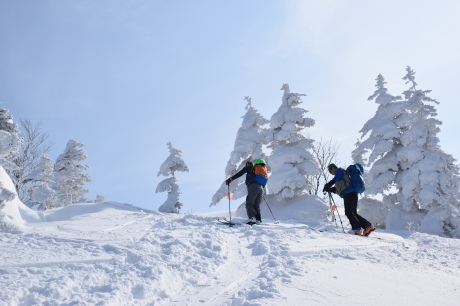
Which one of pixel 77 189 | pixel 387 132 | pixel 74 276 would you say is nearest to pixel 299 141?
pixel 387 132

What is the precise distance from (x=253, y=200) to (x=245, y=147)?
1111 cm

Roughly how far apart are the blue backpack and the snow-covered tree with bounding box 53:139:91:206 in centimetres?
2546

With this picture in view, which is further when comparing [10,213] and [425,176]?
[425,176]

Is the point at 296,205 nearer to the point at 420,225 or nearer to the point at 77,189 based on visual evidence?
the point at 420,225

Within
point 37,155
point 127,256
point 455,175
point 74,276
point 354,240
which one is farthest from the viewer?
point 37,155

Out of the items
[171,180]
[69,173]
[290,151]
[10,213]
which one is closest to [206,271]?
[10,213]

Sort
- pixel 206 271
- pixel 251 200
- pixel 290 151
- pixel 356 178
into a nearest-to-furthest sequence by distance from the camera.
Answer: pixel 206 271
pixel 251 200
pixel 356 178
pixel 290 151

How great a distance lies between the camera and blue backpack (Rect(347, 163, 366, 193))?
9.96 meters

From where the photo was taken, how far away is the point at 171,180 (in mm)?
24016

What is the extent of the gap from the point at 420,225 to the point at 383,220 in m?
2.95

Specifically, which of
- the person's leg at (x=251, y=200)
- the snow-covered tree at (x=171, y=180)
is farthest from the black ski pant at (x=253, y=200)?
the snow-covered tree at (x=171, y=180)

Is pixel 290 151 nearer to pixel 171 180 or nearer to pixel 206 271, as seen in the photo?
pixel 171 180

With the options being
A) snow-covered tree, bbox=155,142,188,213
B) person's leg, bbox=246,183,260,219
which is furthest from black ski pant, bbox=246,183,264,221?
snow-covered tree, bbox=155,142,188,213

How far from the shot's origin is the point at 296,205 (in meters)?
18.2
